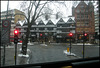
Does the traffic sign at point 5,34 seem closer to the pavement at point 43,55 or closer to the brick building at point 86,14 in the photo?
the pavement at point 43,55

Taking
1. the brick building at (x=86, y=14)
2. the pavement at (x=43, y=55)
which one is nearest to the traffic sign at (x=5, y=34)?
the pavement at (x=43, y=55)

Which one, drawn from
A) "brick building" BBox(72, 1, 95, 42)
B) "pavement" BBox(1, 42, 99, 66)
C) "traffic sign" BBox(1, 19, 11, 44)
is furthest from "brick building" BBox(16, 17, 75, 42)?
"traffic sign" BBox(1, 19, 11, 44)

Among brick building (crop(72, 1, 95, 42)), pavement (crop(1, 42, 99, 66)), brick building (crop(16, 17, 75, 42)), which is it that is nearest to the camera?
brick building (crop(72, 1, 95, 42))

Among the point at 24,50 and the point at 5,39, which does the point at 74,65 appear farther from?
the point at 24,50

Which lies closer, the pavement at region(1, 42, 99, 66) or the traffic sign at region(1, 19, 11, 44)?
the traffic sign at region(1, 19, 11, 44)

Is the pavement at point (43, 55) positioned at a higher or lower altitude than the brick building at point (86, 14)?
lower

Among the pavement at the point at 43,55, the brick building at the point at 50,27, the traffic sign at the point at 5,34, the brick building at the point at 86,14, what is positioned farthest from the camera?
the brick building at the point at 50,27

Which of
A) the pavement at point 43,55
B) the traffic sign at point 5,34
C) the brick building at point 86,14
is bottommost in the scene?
the pavement at point 43,55

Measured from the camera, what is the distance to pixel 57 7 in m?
7.70

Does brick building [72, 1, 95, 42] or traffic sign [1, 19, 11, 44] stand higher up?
brick building [72, 1, 95, 42]

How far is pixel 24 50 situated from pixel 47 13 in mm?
3777

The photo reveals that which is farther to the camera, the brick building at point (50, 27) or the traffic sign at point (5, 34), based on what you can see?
the brick building at point (50, 27)

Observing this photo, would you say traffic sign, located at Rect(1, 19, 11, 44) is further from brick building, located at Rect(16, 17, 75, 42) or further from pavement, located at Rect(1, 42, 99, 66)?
brick building, located at Rect(16, 17, 75, 42)

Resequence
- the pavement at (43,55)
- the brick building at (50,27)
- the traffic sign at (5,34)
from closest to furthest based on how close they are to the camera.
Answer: the traffic sign at (5,34) → the pavement at (43,55) → the brick building at (50,27)
